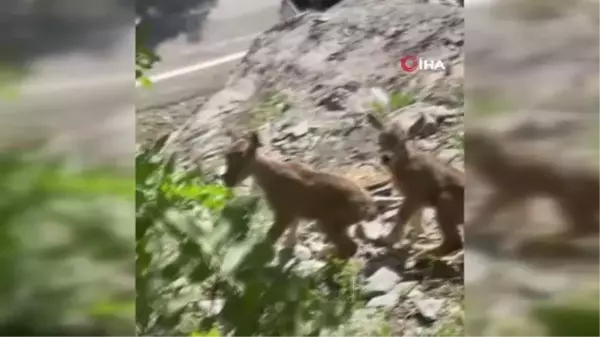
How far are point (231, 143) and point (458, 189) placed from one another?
427 mm

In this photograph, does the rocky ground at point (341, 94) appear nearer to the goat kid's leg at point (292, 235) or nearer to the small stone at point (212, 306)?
the goat kid's leg at point (292, 235)

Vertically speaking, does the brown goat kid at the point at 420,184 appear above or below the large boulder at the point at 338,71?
below

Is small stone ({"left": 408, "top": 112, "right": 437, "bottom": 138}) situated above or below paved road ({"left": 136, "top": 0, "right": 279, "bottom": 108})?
below

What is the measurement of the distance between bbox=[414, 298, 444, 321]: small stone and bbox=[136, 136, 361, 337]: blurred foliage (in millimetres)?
120

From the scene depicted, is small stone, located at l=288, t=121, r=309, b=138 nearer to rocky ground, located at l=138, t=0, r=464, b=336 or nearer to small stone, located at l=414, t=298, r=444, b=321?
rocky ground, located at l=138, t=0, r=464, b=336

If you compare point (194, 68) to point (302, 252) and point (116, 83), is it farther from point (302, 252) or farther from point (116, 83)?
point (302, 252)

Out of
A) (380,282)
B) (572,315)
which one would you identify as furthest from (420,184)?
(572,315)

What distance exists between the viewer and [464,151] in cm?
137

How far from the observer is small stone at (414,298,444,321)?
1373mm

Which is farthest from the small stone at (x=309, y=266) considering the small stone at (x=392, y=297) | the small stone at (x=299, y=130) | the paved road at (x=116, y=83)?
the paved road at (x=116, y=83)

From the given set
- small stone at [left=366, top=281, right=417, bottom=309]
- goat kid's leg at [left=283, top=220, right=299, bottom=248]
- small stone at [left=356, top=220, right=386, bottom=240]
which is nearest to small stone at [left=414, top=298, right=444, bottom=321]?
small stone at [left=366, top=281, right=417, bottom=309]

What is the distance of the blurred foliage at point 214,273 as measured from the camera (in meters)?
1.33

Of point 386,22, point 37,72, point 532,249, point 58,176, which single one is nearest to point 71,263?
point 58,176

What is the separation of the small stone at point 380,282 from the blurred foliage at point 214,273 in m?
0.03
